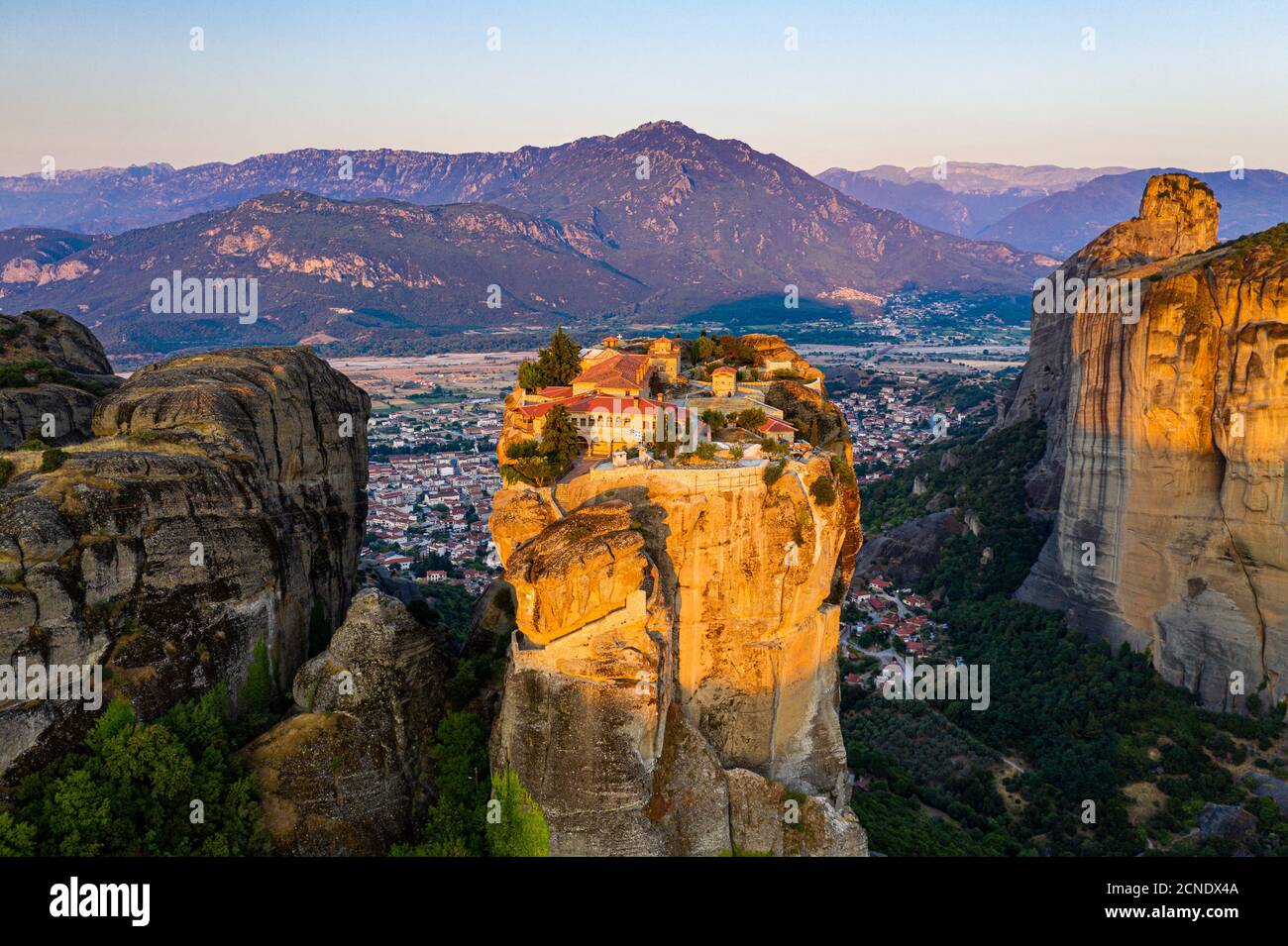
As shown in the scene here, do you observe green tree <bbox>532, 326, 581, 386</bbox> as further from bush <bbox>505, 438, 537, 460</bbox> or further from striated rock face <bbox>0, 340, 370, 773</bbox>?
striated rock face <bbox>0, 340, 370, 773</bbox>

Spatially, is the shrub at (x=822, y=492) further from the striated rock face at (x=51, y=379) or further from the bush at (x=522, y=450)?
the striated rock face at (x=51, y=379)

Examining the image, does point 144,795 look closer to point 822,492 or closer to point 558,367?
point 822,492

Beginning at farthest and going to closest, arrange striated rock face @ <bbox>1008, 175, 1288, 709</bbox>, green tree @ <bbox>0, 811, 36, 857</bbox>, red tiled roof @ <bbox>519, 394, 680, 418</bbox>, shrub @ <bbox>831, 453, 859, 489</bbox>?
striated rock face @ <bbox>1008, 175, 1288, 709</bbox>
red tiled roof @ <bbox>519, 394, 680, 418</bbox>
shrub @ <bbox>831, 453, 859, 489</bbox>
green tree @ <bbox>0, 811, 36, 857</bbox>

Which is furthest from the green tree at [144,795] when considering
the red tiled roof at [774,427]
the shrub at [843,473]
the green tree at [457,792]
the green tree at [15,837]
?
the red tiled roof at [774,427]

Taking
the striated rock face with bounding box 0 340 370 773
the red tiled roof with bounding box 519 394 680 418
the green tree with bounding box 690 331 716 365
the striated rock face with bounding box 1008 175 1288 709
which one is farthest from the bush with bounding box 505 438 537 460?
the striated rock face with bounding box 1008 175 1288 709

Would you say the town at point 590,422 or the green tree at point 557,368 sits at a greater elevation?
the green tree at point 557,368
